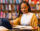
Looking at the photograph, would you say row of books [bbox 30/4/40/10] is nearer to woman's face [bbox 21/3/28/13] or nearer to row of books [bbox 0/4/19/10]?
woman's face [bbox 21/3/28/13]

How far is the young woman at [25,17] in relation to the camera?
179 cm

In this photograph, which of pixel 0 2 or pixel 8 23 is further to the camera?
pixel 0 2

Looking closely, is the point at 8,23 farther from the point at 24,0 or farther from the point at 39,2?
the point at 39,2

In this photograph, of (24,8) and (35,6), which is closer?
(24,8)

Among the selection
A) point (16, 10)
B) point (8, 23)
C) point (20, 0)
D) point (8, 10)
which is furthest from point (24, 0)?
point (8, 23)

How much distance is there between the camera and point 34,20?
1817mm

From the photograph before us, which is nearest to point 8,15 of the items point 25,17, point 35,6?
point 25,17

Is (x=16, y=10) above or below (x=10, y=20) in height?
above

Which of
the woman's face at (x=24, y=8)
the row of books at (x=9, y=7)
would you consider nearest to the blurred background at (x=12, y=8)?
the row of books at (x=9, y=7)

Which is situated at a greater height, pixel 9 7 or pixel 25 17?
pixel 9 7

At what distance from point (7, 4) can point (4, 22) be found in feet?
1.28

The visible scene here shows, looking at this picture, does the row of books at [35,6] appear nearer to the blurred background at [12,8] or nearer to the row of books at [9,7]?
the blurred background at [12,8]

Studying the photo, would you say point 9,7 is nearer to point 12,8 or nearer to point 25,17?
point 12,8

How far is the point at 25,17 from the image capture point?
1829mm
